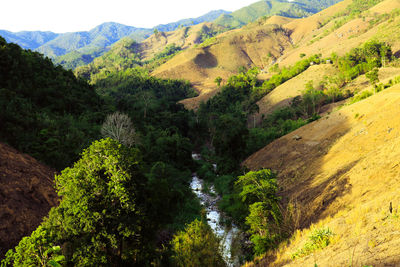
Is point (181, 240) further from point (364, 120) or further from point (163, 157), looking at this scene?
point (364, 120)

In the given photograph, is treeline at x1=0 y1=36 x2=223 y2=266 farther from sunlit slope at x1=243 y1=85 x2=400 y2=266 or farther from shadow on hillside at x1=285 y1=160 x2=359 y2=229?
shadow on hillside at x1=285 y1=160 x2=359 y2=229

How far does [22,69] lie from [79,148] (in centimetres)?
2757

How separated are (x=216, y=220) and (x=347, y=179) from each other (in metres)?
15.5

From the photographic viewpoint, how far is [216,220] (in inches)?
1254

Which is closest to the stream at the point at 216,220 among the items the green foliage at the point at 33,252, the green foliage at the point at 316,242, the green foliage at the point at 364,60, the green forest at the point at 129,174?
the green forest at the point at 129,174

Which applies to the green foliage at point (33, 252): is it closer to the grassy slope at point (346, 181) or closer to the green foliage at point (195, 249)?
the green foliage at point (195, 249)

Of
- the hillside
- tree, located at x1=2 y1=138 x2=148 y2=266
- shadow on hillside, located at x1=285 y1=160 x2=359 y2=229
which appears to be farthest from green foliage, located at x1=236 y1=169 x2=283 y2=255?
the hillside

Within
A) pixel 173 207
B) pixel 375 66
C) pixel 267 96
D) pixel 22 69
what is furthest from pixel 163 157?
pixel 375 66

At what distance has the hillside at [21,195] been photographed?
18609 millimetres

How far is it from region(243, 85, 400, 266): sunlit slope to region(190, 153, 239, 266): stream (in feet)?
23.3

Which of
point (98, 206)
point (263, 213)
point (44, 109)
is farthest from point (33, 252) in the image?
point (44, 109)

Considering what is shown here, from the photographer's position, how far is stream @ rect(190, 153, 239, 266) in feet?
79.5

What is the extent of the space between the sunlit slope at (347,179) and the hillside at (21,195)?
59.1 ft

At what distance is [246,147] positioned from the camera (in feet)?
166
